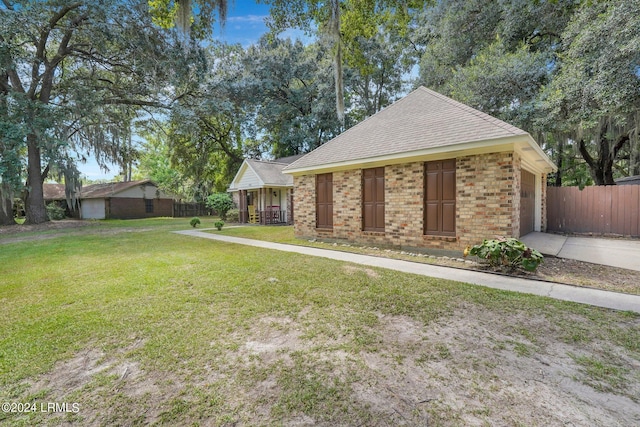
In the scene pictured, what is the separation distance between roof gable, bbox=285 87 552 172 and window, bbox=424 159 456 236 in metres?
0.67

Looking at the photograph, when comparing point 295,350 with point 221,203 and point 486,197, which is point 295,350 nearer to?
point 486,197

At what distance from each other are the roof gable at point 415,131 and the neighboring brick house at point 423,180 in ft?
0.09

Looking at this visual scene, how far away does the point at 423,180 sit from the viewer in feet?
23.1

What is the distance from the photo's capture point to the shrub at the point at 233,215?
18.9 m

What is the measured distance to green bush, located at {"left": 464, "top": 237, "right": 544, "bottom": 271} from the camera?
5035mm

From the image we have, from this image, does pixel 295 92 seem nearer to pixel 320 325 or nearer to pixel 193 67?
pixel 193 67

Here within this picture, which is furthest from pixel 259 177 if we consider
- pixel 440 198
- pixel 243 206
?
pixel 440 198

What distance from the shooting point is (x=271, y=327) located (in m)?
3.10

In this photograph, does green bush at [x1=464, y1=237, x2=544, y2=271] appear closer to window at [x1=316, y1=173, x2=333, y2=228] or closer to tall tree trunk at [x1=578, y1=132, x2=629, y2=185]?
window at [x1=316, y1=173, x2=333, y2=228]

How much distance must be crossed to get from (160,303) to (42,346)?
1.22 meters

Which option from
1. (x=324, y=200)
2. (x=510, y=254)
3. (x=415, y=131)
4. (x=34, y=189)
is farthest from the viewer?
(x=34, y=189)

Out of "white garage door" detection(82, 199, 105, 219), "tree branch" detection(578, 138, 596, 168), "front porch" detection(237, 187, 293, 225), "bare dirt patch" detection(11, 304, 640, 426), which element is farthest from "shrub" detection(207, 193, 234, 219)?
"tree branch" detection(578, 138, 596, 168)

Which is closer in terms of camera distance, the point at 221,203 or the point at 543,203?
the point at 543,203

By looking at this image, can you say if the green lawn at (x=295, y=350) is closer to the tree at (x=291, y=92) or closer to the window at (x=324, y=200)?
the window at (x=324, y=200)
